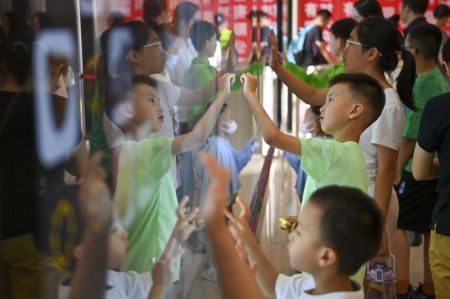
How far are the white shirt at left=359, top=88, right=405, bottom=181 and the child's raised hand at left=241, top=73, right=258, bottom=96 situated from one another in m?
0.29

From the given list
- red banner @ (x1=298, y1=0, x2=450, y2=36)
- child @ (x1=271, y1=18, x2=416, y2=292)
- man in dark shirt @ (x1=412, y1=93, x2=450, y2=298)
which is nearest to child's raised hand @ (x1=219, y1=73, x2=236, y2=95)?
child @ (x1=271, y1=18, x2=416, y2=292)

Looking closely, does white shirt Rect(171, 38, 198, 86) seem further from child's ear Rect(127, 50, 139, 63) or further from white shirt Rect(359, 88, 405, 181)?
white shirt Rect(359, 88, 405, 181)

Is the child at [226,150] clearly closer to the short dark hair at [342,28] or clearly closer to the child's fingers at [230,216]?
the child's fingers at [230,216]

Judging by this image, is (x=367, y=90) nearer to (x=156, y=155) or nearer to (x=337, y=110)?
(x=337, y=110)

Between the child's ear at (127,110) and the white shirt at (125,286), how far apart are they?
15 centimetres

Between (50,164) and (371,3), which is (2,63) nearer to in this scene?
(50,164)

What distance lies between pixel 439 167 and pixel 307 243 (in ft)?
3.40

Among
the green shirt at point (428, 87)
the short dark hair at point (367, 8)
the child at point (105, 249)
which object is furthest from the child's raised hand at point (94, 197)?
the green shirt at point (428, 87)

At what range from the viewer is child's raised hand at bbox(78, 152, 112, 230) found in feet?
1.82

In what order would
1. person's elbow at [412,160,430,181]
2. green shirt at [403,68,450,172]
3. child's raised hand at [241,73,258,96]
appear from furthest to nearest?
green shirt at [403,68,450,172]
person's elbow at [412,160,430,181]
child's raised hand at [241,73,258,96]

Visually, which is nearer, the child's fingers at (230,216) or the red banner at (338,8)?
the child's fingers at (230,216)

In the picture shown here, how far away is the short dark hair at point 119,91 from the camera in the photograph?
22.6 inches

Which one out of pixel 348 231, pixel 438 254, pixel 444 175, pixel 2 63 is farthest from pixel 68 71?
pixel 438 254

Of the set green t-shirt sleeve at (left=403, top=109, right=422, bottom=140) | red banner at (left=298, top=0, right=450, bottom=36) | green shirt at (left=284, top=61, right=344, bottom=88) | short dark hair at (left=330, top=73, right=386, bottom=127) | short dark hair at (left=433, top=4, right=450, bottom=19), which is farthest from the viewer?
red banner at (left=298, top=0, right=450, bottom=36)
